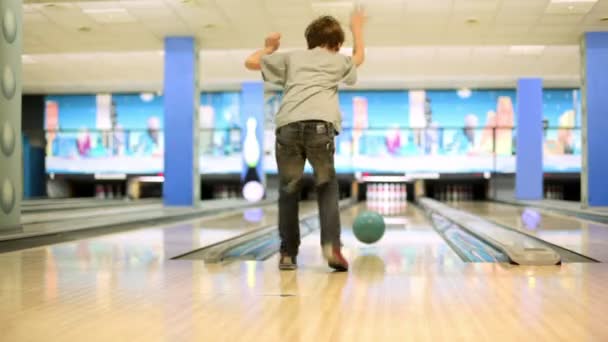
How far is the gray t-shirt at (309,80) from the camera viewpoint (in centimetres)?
285

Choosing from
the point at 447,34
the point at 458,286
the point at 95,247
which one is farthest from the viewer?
the point at 447,34

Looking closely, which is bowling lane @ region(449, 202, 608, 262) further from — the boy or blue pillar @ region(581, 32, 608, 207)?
blue pillar @ region(581, 32, 608, 207)

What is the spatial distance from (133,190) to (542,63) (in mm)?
9449

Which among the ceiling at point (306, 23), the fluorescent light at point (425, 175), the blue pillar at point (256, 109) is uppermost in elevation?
the ceiling at point (306, 23)

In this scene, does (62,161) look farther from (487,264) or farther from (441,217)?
(487,264)

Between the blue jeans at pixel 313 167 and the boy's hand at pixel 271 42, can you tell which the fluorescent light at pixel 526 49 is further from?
the blue jeans at pixel 313 167

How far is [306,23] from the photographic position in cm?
874

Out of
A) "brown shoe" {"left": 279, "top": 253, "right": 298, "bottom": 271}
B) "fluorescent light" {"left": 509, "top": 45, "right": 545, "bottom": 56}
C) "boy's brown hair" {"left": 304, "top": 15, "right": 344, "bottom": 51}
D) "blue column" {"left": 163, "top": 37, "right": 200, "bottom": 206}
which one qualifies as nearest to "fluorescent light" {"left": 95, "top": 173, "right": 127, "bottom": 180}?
"blue column" {"left": 163, "top": 37, "right": 200, "bottom": 206}

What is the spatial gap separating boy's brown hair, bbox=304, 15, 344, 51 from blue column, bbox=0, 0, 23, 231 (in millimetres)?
2596

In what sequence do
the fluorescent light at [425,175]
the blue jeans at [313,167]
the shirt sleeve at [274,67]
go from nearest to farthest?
the blue jeans at [313,167] < the shirt sleeve at [274,67] < the fluorescent light at [425,175]

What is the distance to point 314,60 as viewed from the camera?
9.64ft

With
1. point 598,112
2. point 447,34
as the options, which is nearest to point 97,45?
point 447,34

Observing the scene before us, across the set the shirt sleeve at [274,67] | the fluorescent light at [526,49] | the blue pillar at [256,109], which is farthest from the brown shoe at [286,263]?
the blue pillar at [256,109]

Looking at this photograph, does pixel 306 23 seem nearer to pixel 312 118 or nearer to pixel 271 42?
pixel 271 42
